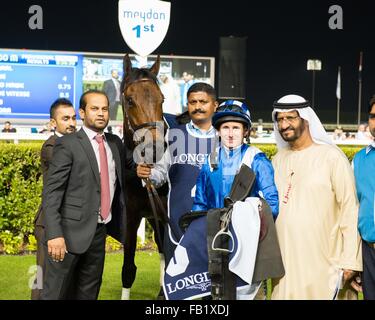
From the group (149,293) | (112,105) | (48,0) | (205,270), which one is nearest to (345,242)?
(205,270)

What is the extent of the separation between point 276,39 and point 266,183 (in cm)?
2146

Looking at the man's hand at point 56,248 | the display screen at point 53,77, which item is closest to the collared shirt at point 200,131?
the man's hand at point 56,248

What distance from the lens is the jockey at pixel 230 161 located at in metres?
2.80

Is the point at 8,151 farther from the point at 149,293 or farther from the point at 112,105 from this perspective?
the point at 112,105

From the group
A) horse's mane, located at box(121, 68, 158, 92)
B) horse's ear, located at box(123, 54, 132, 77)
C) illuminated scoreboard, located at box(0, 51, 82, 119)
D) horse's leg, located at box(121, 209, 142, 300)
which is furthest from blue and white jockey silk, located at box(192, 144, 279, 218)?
illuminated scoreboard, located at box(0, 51, 82, 119)

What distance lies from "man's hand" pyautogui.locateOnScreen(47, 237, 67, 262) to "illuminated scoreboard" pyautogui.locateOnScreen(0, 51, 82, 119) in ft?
25.3

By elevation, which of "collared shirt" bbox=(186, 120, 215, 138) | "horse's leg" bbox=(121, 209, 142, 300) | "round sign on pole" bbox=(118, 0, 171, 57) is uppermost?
"round sign on pole" bbox=(118, 0, 171, 57)

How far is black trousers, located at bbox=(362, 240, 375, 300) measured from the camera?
2943 millimetres

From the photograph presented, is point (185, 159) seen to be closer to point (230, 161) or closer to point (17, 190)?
point (230, 161)

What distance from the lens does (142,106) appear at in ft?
12.1

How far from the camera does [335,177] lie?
298 centimetres

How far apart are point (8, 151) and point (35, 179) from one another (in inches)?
16.4

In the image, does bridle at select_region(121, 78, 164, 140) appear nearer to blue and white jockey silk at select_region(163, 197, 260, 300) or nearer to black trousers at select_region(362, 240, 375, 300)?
blue and white jockey silk at select_region(163, 197, 260, 300)

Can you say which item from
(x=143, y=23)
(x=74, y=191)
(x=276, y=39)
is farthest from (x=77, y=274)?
(x=276, y=39)
